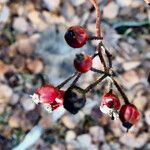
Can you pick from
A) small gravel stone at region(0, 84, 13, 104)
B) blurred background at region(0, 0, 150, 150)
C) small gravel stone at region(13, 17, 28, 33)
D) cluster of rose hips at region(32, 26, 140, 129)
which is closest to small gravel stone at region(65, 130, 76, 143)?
blurred background at region(0, 0, 150, 150)

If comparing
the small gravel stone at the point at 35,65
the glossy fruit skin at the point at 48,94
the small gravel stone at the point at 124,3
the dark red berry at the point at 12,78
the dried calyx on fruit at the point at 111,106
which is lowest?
the dark red berry at the point at 12,78

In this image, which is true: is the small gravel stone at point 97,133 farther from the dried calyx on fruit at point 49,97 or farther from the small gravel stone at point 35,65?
the dried calyx on fruit at point 49,97

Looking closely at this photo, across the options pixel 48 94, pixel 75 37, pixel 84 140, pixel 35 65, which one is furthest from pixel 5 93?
pixel 75 37

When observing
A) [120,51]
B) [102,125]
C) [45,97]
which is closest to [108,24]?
[120,51]

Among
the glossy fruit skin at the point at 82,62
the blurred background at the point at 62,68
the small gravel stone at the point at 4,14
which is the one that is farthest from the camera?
the small gravel stone at the point at 4,14

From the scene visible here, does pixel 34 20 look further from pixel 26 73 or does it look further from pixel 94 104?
pixel 94 104

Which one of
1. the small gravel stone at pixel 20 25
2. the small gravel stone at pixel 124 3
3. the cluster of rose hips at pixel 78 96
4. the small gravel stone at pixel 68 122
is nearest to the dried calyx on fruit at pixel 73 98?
the cluster of rose hips at pixel 78 96

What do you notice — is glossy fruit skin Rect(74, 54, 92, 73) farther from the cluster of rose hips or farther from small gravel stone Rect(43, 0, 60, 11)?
small gravel stone Rect(43, 0, 60, 11)
